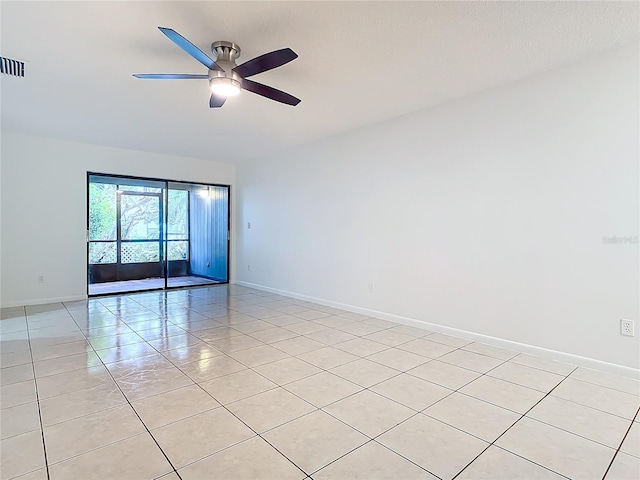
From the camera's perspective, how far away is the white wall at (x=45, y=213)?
512cm

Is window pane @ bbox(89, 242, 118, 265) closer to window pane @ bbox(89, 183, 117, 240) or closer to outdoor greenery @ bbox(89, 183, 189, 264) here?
outdoor greenery @ bbox(89, 183, 189, 264)

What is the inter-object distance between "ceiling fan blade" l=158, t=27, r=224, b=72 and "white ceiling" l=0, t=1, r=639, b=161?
0.78 feet

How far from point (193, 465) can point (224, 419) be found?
41 cm

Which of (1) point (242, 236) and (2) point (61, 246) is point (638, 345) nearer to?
(1) point (242, 236)

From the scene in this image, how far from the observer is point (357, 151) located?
4.84m

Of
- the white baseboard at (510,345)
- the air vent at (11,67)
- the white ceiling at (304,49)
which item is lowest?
the white baseboard at (510,345)

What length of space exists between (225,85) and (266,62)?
0.42 meters

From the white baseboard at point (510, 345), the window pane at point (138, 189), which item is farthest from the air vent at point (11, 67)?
the white baseboard at point (510, 345)

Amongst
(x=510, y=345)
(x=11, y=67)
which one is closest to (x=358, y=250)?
(x=510, y=345)

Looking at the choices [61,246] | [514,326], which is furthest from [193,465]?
[61,246]

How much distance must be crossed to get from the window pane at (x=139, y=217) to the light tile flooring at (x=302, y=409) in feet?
10.9

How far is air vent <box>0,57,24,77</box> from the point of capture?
2895mm

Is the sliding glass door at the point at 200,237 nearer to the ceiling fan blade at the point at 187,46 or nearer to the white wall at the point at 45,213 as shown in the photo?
the white wall at the point at 45,213

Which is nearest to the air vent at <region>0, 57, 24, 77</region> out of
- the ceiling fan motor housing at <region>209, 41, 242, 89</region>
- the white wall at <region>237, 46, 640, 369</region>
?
the ceiling fan motor housing at <region>209, 41, 242, 89</region>
